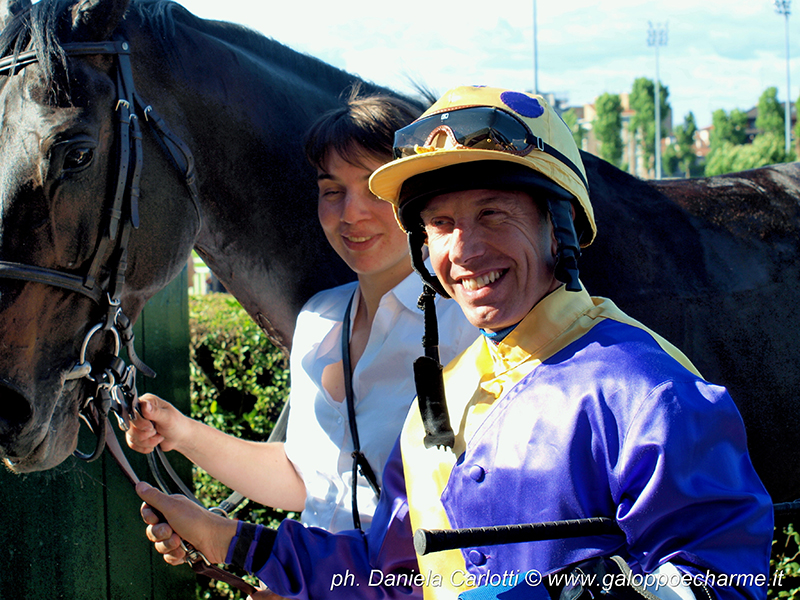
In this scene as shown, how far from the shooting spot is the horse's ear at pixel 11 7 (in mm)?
2141

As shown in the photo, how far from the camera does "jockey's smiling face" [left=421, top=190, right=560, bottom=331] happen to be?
4.44ft

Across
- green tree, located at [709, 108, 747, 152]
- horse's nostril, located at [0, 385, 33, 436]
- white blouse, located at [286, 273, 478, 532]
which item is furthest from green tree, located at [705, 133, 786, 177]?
horse's nostril, located at [0, 385, 33, 436]

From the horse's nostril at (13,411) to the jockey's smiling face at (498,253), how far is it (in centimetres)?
124

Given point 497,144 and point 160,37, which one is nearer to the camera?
point 497,144

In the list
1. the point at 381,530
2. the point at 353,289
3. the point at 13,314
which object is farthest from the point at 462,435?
the point at 13,314

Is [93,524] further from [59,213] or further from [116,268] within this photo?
[59,213]

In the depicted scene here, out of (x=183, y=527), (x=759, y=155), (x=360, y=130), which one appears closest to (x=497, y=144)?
(x=360, y=130)

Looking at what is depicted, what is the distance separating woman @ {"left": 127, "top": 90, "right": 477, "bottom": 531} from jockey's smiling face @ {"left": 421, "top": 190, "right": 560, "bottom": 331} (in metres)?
0.54

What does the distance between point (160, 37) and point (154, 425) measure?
1293 mm

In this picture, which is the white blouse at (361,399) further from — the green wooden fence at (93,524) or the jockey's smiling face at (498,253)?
the green wooden fence at (93,524)

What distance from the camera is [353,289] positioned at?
237 centimetres

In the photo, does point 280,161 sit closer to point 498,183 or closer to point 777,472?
point 498,183

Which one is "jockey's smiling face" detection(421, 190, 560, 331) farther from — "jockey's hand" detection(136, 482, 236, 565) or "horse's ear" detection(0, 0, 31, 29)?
"horse's ear" detection(0, 0, 31, 29)

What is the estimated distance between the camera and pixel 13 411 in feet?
5.95
